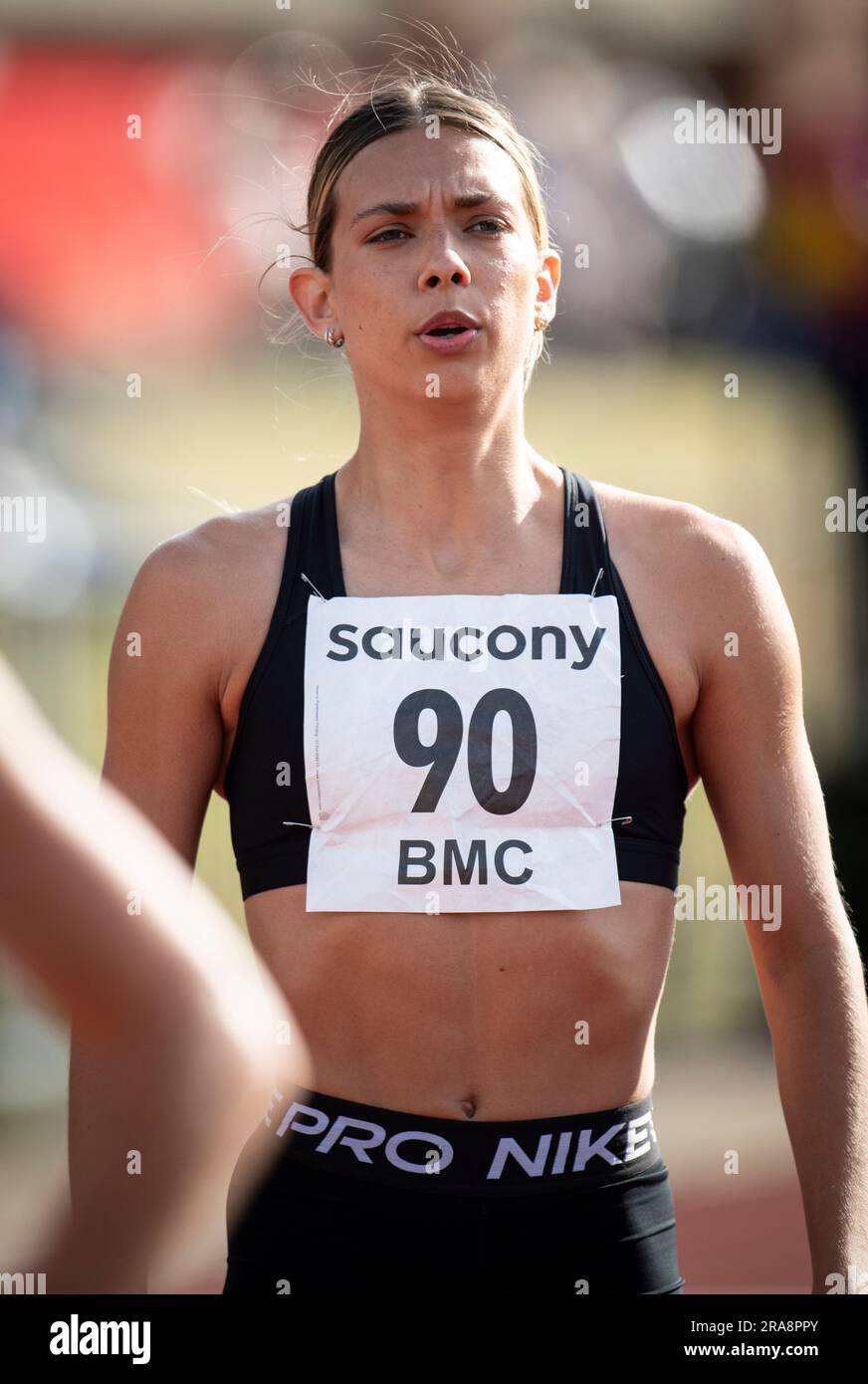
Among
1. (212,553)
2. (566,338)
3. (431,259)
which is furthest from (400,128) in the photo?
(566,338)

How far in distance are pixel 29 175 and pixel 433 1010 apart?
16.4 ft

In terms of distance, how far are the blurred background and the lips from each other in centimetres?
299

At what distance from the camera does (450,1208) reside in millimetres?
2514

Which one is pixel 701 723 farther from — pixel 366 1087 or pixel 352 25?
pixel 352 25

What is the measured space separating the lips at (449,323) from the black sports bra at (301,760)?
17.4 inches

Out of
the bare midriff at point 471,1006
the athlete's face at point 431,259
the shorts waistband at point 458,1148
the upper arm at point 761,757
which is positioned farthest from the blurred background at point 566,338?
the shorts waistband at point 458,1148

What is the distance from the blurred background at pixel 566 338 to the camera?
651 centimetres

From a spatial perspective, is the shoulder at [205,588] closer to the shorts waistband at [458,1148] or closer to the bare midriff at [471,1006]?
the bare midriff at [471,1006]

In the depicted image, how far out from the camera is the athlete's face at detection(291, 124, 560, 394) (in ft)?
8.93

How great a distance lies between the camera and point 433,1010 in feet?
8.43

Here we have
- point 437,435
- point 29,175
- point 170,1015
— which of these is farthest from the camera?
point 29,175

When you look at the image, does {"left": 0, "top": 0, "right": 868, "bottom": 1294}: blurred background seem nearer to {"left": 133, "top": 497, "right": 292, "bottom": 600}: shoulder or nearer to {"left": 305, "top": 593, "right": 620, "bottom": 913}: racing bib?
{"left": 133, "top": 497, "right": 292, "bottom": 600}: shoulder

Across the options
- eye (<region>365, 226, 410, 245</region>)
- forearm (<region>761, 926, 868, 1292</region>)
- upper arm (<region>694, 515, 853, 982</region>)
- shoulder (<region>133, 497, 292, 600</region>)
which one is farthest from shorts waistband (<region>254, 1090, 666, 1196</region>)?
eye (<region>365, 226, 410, 245</region>)

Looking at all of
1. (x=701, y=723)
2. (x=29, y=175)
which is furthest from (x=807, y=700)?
(x=701, y=723)
